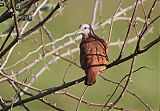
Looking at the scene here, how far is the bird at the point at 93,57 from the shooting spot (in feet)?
11.2

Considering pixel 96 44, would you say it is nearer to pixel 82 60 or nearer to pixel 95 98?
pixel 82 60

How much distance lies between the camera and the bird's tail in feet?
11.1

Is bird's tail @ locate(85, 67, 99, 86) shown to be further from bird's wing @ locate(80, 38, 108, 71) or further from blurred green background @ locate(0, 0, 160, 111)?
blurred green background @ locate(0, 0, 160, 111)

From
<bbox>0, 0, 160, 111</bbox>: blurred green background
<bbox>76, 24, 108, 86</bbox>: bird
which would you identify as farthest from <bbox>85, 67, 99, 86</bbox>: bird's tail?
<bbox>0, 0, 160, 111</bbox>: blurred green background

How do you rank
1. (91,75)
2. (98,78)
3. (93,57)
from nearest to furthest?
(91,75), (93,57), (98,78)

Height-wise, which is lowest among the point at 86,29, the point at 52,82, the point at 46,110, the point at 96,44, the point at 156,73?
the point at 96,44

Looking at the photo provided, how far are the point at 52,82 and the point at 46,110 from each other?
1790 mm

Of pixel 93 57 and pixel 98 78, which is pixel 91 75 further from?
pixel 98 78

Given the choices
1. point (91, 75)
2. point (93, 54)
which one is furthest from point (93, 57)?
point (91, 75)

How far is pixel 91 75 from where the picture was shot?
3.43m

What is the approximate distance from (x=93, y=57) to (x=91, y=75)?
0.55 feet

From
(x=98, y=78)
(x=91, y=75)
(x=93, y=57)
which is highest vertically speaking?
(x=98, y=78)

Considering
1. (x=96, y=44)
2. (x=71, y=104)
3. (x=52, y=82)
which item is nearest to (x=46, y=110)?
(x=71, y=104)

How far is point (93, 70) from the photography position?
3482mm
